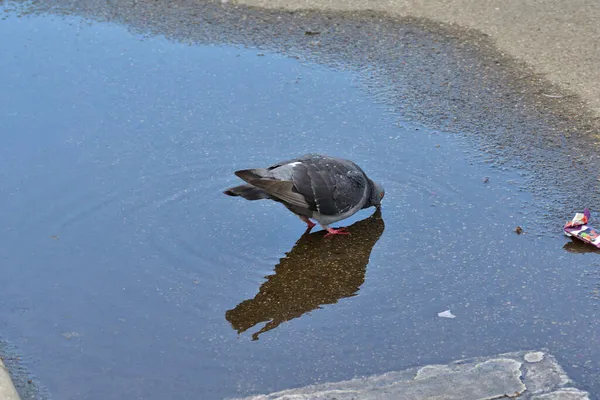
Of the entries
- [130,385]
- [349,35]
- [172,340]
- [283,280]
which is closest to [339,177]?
[283,280]

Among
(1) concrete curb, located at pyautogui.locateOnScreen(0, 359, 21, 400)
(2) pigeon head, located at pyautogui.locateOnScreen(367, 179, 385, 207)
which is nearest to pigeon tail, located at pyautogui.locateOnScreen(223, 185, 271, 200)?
→ (2) pigeon head, located at pyautogui.locateOnScreen(367, 179, 385, 207)

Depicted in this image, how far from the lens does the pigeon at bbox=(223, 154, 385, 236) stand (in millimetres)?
4949

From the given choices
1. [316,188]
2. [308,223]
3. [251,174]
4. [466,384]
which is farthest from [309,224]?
[466,384]

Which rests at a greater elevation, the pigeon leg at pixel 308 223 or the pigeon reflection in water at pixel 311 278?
the pigeon leg at pixel 308 223

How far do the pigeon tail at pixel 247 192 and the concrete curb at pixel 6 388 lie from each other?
1.69 metres

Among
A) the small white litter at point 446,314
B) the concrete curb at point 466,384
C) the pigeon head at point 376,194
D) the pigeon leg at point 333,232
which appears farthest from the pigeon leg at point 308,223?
the concrete curb at point 466,384

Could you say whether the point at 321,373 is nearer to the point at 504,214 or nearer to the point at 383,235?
the point at 383,235

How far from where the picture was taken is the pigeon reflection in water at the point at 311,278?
4367mm

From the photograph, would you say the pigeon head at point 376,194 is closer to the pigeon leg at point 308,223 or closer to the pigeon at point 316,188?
the pigeon at point 316,188

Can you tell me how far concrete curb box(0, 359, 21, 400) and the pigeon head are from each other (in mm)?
2359

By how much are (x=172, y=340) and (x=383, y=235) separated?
1526mm

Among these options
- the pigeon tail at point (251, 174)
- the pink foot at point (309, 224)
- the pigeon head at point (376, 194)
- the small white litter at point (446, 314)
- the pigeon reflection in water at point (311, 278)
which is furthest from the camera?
the pink foot at point (309, 224)

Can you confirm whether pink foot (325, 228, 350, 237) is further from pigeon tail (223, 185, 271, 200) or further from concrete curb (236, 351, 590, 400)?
concrete curb (236, 351, 590, 400)

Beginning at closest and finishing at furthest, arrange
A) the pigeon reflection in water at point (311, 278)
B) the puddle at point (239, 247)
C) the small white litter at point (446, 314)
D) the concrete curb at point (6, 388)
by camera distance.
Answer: the concrete curb at point (6, 388), the puddle at point (239, 247), the small white litter at point (446, 314), the pigeon reflection in water at point (311, 278)
